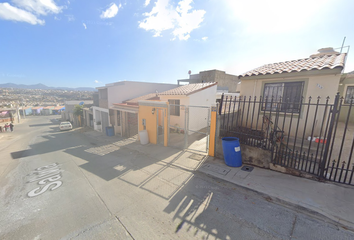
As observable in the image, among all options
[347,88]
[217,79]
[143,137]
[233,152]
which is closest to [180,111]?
[143,137]

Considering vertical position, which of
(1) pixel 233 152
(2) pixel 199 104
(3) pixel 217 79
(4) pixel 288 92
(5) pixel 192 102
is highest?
(3) pixel 217 79

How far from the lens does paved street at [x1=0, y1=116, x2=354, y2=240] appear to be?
2.72 meters

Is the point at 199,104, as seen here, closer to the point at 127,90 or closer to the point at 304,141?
the point at 304,141

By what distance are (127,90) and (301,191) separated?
16.5m

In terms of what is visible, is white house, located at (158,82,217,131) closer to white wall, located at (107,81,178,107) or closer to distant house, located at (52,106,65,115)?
white wall, located at (107,81,178,107)

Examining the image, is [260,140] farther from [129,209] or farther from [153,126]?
[153,126]

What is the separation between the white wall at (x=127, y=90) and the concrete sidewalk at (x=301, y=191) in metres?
13.7

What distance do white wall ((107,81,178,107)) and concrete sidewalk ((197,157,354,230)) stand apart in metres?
13.7

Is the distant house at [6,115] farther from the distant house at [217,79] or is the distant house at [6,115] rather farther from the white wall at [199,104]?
the white wall at [199,104]

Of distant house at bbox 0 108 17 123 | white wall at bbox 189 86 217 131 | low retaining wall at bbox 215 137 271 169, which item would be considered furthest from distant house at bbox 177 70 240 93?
distant house at bbox 0 108 17 123

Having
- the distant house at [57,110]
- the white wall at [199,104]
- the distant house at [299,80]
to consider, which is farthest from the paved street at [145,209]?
the distant house at [57,110]

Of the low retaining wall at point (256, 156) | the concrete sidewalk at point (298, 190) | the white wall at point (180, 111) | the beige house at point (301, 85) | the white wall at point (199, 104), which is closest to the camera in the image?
the concrete sidewalk at point (298, 190)

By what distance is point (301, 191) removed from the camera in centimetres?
359

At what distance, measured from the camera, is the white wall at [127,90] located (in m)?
15.3
